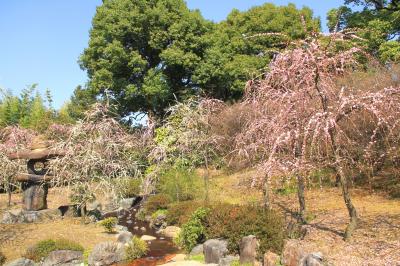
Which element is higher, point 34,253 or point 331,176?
point 331,176

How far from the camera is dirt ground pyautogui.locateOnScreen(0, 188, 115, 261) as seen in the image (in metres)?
13.2

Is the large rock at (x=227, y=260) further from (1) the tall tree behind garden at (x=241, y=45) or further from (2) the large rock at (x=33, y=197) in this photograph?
(1) the tall tree behind garden at (x=241, y=45)

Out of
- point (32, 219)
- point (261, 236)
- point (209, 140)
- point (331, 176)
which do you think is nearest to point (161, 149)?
point (209, 140)

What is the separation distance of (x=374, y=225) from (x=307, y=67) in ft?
15.0

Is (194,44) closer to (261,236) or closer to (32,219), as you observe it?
(32,219)

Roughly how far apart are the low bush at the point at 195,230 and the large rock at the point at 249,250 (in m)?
2.16

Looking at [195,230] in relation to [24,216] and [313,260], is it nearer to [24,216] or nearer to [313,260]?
[313,260]

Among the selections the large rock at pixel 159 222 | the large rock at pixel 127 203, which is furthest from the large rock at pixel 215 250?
the large rock at pixel 127 203

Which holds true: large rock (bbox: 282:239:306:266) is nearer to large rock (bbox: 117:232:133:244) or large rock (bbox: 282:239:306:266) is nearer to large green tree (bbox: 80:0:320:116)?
large rock (bbox: 117:232:133:244)

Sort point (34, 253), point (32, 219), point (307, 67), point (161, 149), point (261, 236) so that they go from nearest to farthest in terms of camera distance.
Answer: point (307, 67)
point (261, 236)
point (34, 253)
point (32, 219)
point (161, 149)

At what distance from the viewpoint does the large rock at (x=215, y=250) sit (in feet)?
34.7

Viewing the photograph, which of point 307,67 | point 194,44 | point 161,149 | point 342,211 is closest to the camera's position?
point 307,67

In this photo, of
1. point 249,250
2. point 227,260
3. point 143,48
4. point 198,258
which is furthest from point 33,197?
point 143,48

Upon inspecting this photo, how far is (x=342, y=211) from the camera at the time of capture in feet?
42.4
